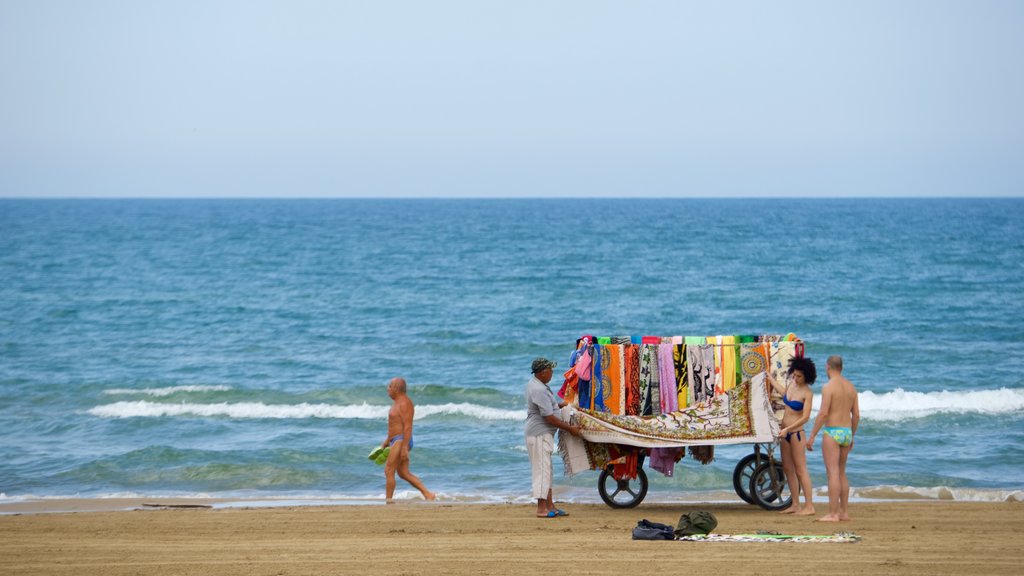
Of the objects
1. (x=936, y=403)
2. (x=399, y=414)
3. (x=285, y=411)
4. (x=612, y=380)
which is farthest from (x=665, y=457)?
(x=285, y=411)

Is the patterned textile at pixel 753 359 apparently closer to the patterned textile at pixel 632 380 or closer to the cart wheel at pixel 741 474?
the cart wheel at pixel 741 474

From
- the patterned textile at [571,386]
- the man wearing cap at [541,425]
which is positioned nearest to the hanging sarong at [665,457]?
the man wearing cap at [541,425]

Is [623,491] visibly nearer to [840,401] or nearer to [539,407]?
[539,407]

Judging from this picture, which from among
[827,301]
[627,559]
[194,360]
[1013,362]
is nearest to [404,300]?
[194,360]

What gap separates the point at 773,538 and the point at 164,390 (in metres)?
14.2

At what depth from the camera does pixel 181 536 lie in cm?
931

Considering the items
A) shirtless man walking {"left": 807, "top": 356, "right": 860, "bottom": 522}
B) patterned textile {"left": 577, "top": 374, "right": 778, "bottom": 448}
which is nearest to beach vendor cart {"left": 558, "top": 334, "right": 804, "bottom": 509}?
patterned textile {"left": 577, "top": 374, "right": 778, "bottom": 448}

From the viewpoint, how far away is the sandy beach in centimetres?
771

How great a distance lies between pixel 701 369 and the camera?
989 cm

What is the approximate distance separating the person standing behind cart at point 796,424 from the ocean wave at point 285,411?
7.50m

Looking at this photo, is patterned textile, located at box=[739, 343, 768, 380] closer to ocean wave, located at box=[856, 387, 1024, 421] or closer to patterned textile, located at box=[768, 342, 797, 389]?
patterned textile, located at box=[768, 342, 797, 389]

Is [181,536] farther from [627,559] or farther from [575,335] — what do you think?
[575,335]

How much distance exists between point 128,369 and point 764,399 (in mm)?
16171

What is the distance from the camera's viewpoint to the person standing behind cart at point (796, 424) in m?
9.33
